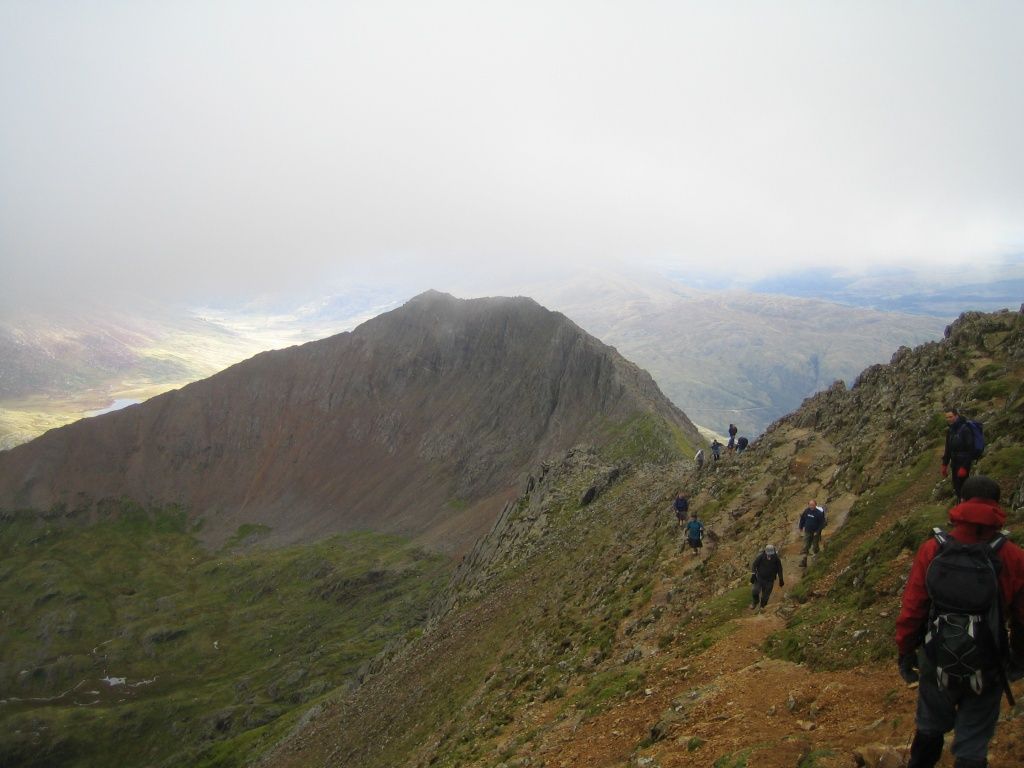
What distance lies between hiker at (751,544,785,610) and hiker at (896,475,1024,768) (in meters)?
11.8

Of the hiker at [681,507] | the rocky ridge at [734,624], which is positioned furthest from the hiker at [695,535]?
the hiker at [681,507]

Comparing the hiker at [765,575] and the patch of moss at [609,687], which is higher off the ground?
the hiker at [765,575]

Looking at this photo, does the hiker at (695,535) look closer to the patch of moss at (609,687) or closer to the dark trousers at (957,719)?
the patch of moss at (609,687)

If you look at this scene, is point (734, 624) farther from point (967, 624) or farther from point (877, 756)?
point (967, 624)

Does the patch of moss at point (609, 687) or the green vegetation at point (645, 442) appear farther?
the green vegetation at point (645, 442)

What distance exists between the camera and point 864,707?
39.8 feet

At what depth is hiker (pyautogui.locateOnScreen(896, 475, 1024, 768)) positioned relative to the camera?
7.65m

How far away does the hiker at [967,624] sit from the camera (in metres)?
7.65

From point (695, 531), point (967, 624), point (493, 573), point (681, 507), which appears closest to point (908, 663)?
point (967, 624)

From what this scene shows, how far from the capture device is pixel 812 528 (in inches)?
857

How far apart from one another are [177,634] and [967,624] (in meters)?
152

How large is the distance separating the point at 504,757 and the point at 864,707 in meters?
12.4

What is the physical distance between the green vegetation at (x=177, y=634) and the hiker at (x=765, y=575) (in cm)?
7680

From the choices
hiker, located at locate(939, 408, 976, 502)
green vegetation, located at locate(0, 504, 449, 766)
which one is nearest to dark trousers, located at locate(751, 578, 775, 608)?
hiker, located at locate(939, 408, 976, 502)
